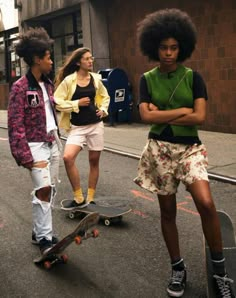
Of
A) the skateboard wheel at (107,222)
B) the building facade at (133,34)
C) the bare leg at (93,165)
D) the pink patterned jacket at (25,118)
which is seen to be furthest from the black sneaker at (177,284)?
the building facade at (133,34)

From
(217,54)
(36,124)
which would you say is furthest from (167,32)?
(217,54)

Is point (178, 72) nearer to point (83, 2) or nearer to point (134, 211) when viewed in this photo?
point (134, 211)

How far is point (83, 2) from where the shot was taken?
14633 millimetres

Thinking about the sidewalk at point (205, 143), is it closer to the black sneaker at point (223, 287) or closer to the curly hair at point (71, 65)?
the curly hair at point (71, 65)

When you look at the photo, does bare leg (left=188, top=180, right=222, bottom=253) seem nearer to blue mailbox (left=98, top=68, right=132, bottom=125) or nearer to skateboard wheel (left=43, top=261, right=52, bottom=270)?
skateboard wheel (left=43, top=261, right=52, bottom=270)

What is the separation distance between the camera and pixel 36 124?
13.3 feet

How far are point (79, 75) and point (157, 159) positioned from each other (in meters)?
2.30

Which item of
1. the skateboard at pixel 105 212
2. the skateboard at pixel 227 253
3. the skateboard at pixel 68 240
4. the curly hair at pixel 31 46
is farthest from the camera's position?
the skateboard at pixel 105 212

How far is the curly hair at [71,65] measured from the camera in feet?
17.5

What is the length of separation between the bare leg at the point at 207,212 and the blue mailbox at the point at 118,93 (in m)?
9.55

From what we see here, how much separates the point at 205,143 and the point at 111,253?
5.66 metres

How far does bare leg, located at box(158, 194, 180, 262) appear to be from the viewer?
136 inches

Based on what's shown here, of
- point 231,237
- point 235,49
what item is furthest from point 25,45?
point 235,49

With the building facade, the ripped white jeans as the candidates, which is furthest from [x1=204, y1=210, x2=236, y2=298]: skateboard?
the building facade
